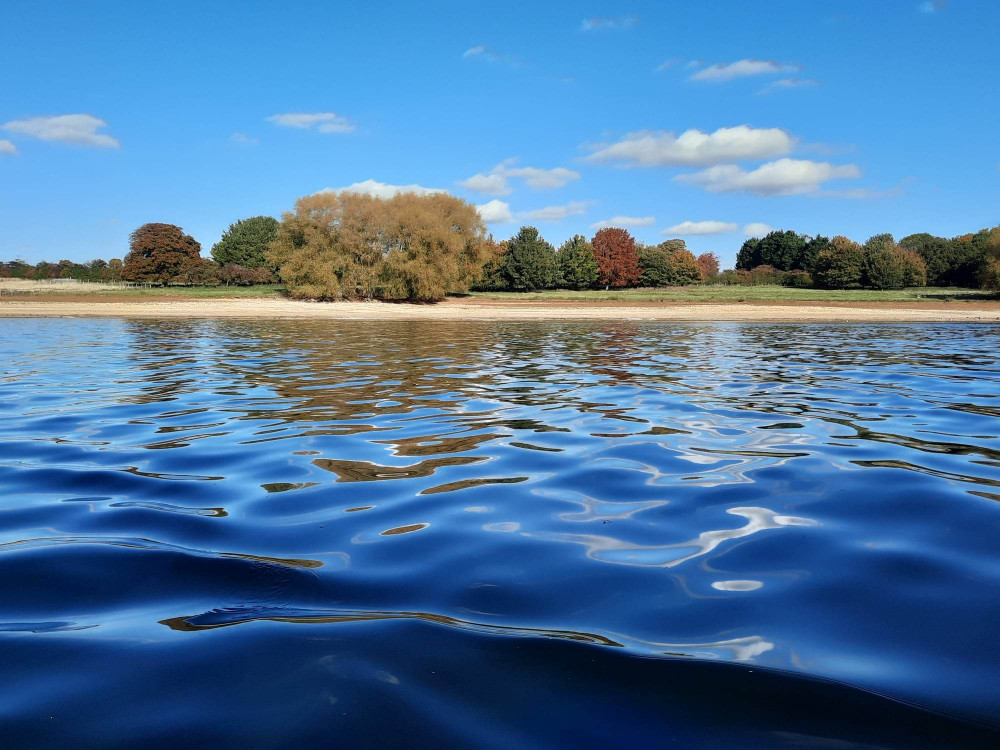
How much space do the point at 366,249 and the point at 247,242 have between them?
57.6 meters

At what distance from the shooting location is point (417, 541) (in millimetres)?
3406

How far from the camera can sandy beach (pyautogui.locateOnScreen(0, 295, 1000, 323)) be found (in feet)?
130

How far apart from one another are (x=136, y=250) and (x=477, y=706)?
334 feet

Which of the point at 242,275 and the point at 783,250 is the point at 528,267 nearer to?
the point at 242,275

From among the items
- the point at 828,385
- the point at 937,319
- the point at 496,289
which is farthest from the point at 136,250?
the point at 828,385

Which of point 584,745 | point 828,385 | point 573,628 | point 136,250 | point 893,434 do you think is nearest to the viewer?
point 584,745

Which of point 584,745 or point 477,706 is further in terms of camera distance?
point 477,706

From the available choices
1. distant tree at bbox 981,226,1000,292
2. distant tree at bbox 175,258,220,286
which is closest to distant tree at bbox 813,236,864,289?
distant tree at bbox 981,226,1000,292

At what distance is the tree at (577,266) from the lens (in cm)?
8944

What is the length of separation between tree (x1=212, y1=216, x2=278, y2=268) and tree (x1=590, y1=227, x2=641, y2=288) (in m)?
45.7

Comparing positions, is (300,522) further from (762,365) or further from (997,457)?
(762,365)

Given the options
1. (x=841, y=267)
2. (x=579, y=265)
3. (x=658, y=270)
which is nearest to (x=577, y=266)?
(x=579, y=265)

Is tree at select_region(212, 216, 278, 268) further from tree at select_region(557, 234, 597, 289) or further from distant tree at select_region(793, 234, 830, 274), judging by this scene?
distant tree at select_region(793, 234, 830, 274)

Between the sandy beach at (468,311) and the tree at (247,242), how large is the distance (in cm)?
4741
